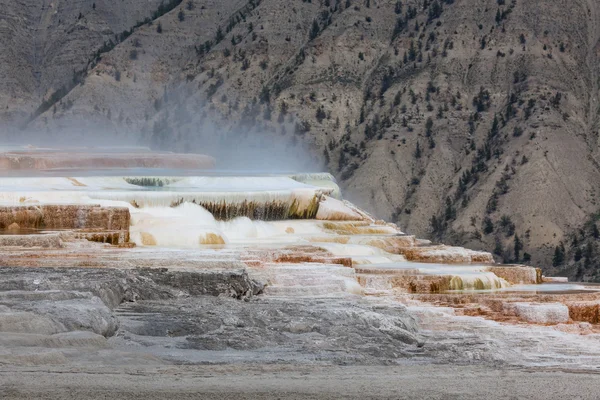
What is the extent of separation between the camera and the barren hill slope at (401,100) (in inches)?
2798

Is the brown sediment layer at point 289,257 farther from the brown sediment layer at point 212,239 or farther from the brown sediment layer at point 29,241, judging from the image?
the brown sediment layer at point 29,241

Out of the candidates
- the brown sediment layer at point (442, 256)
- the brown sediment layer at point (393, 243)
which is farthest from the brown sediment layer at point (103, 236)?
the brown sediment layer at point (442, 256)

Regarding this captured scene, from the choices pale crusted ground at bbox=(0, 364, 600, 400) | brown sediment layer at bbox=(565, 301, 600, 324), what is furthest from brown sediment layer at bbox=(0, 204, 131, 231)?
pale crusted ground at bbox=(0, 364, 600, 400)

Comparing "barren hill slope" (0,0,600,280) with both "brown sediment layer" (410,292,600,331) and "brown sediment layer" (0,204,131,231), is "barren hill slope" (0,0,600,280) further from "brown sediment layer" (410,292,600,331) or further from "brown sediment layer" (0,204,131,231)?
"brown sediment layer" (410,292,600,331)

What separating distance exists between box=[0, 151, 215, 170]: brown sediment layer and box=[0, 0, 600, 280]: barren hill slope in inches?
785

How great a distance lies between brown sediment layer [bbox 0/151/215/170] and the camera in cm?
4647

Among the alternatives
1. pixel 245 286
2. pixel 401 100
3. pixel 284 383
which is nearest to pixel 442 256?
pixel 245 286

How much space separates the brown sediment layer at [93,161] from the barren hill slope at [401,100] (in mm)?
19937

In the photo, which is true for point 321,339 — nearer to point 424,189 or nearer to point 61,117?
point 424,189

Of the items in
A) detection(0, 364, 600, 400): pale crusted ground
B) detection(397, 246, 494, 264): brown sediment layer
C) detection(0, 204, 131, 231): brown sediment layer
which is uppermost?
detection(0, 204, 131, 231): brown sediment layer

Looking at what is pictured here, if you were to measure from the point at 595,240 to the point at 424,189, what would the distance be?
1074 cm

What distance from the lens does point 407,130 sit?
76.8m

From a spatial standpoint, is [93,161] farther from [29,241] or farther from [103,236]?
[29,241]

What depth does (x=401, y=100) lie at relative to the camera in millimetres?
78250
